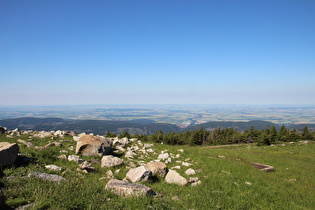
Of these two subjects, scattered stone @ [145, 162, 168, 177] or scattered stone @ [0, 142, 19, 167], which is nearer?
scattered stone @ [0, 142, 19, 167]

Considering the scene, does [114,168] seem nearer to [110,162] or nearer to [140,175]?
[110,162]

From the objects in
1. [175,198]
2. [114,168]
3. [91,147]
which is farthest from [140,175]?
[91,147]

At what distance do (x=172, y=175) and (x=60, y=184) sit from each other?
243 inches

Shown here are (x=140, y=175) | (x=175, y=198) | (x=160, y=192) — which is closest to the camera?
(x=175, y=198)

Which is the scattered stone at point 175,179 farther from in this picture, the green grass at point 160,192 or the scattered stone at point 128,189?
the scattered stone at point 128,189

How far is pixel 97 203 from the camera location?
5926mm

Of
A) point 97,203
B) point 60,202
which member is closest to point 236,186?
point 97,203

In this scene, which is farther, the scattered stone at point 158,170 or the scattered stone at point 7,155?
the scattered stone at point 158,170

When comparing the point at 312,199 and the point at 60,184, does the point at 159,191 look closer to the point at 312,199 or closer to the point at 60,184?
the point at 60,184

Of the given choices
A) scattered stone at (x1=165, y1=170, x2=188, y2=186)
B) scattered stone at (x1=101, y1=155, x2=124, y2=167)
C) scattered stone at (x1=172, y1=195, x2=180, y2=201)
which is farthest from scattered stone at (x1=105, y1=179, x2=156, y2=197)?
scattered stone at (x1=101, y1=155, x2=124, y2=167)

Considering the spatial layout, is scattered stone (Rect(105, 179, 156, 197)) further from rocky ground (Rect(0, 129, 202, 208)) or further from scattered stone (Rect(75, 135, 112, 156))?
scattered stone (Rect(75, 135, 112, 156))

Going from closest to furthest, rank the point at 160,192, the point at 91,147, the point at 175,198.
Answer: the point at 175,198, the point at 160,192, the point at 91,147

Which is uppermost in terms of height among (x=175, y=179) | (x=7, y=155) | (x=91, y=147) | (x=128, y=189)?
(x=7, y=155)

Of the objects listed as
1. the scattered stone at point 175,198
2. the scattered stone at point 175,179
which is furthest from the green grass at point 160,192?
the scattered stone at point 175,179
